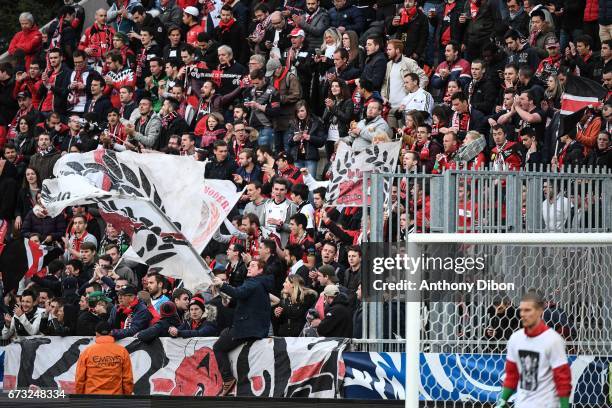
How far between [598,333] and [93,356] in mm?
5025

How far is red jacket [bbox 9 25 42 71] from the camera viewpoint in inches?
1036

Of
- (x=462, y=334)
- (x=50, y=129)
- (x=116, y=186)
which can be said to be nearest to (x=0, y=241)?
(x=50, y=129)

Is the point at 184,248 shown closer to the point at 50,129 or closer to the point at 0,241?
the point at 0,241

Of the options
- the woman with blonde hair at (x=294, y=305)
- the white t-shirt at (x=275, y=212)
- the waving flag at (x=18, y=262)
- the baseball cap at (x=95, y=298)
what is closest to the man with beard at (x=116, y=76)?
the waving flag at (x=18, y=262)

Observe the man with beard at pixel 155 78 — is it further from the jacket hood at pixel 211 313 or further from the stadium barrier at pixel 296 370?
the jacket hood at pixel 211 313

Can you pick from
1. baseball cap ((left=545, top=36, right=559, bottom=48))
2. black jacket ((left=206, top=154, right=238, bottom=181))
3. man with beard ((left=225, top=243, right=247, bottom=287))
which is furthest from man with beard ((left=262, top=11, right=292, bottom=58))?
man with beard ((left=225, top=243, right=247, bottom=287))

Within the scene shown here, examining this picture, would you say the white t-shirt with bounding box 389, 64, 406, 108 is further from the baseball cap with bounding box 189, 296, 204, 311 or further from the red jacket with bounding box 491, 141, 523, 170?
the baseball cap with bounding box 189, 296, 204, 311

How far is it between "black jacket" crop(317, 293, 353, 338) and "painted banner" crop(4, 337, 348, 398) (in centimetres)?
21

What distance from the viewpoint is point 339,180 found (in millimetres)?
16531

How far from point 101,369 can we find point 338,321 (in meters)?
→ 2.55

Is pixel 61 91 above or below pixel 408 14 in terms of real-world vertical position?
below

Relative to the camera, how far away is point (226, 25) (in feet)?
76.1

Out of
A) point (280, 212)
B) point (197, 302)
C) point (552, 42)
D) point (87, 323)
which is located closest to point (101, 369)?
point (197, 302)

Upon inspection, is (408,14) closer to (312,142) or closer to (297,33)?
(297,33)
